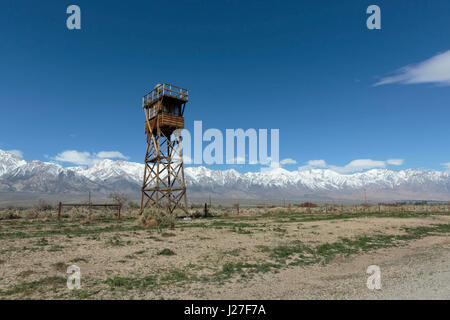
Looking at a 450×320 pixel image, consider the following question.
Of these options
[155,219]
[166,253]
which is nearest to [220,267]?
[166,253]

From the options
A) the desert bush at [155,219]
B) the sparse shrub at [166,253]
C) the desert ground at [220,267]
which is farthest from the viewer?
the desert bush at [155,219]

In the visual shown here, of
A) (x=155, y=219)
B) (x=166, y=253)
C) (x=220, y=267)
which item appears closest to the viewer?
(x=220, y=267)

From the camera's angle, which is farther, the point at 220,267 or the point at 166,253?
the point at 166,253

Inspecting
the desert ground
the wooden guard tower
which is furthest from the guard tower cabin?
the desert ground

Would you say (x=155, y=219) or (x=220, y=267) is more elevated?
(x=155, y=219)

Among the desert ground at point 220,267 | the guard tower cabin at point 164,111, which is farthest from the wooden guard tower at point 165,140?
the desert ground at point 220,267

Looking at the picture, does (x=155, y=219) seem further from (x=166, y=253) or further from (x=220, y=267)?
(x=220, y=267)

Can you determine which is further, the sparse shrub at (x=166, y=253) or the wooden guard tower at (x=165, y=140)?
the wooden guard tower at (x=165, y=140)

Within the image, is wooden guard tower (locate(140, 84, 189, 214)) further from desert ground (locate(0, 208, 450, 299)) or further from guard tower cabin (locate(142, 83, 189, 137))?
desert ground (locate(0, 208, 450, 299))


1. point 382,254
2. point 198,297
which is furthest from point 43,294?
point 382,254

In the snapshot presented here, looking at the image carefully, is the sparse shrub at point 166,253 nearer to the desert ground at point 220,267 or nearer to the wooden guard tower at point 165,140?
the desert ground at point 220,267

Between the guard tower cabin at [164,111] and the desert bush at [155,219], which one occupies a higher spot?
the guard tower cabin at [164,111]
